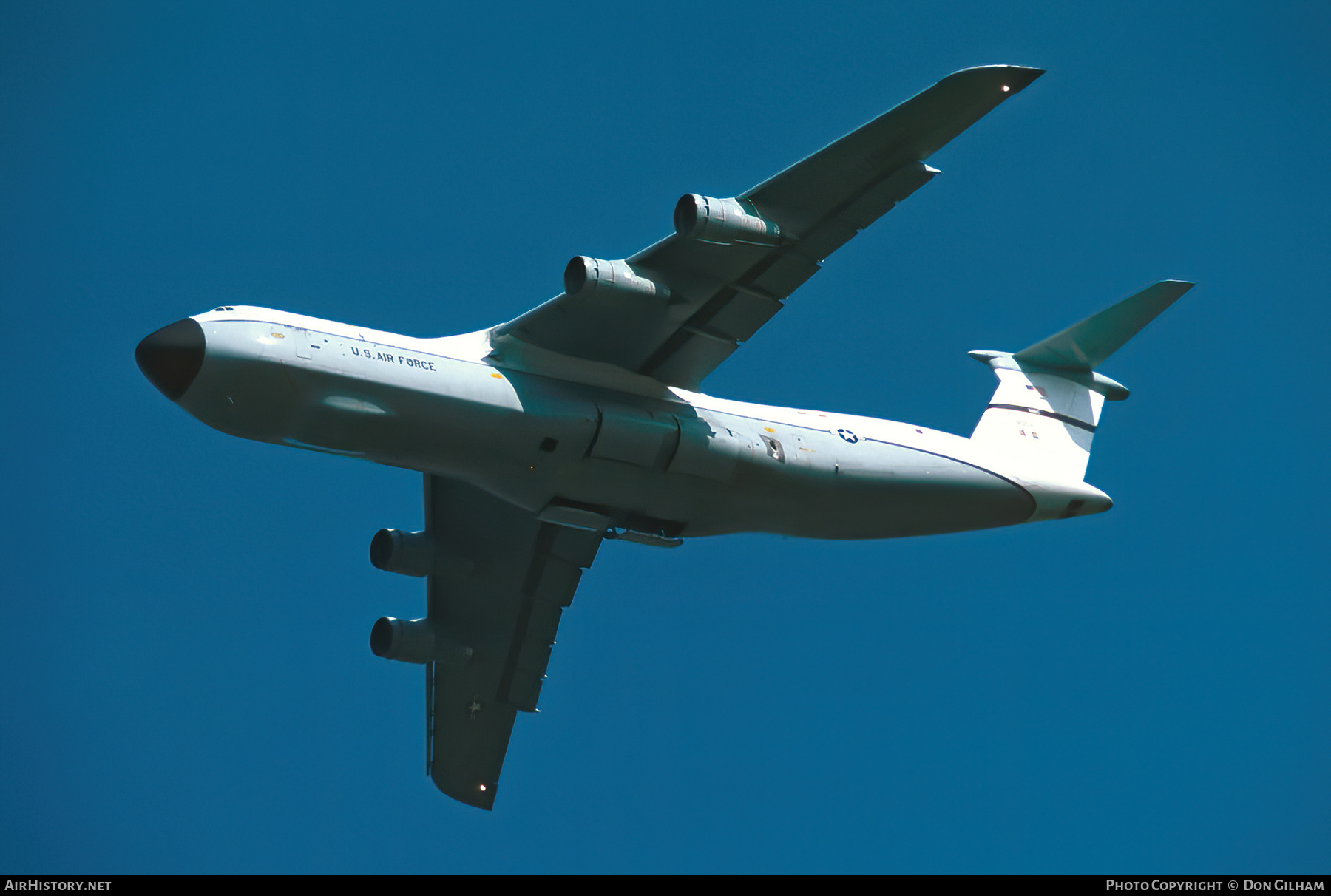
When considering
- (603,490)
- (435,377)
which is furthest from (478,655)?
(435,377)

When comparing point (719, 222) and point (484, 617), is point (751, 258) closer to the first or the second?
point (719, 222)

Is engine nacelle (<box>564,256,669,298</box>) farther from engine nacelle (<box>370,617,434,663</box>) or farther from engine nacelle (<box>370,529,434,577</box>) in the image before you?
engine nacelle (<box>370,617,434,663</box>)

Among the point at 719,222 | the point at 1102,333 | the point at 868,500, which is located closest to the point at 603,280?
the point at 719,222

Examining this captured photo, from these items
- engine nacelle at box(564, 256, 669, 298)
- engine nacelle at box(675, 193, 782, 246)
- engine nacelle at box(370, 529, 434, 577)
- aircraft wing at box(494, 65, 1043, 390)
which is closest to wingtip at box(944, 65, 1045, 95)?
aircraft wing at box(494, 65, 1043, 390)

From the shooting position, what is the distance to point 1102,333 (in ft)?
73.0

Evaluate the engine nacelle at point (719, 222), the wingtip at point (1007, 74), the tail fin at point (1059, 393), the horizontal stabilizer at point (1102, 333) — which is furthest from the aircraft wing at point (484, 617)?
the wingtip at point (1007, 74)

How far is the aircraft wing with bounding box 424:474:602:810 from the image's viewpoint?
2141 centimetres

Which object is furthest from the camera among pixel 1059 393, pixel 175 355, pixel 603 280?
pixel 1059 393

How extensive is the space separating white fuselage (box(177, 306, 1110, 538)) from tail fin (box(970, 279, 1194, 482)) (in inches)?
30.1

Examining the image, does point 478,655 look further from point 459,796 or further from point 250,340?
point 250,340

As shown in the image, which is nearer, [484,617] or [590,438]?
[590,438]

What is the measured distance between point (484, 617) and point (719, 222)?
7.40 metres

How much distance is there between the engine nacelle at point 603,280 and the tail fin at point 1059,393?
19.8 ft
